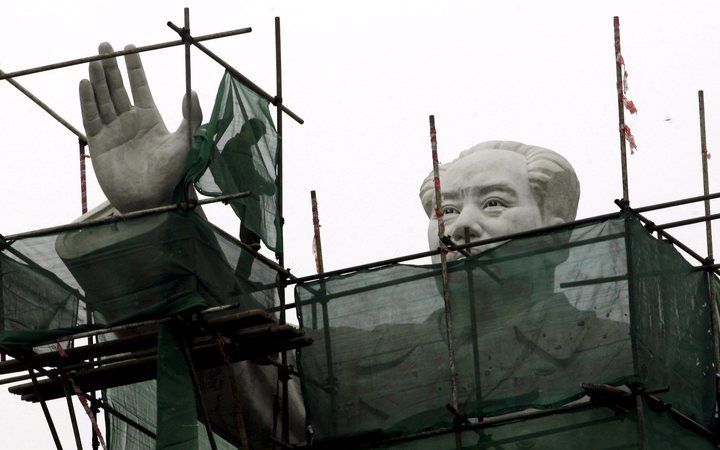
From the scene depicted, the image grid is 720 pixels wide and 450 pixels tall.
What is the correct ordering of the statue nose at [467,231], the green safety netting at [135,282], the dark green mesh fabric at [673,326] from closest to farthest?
the green safety netting at [135,282] < the dark green mesh fabric at [673,326] < the statue nose at [467,231]

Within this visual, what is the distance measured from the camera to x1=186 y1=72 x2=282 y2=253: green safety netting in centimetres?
2514

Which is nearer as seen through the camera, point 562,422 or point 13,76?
point 562,422

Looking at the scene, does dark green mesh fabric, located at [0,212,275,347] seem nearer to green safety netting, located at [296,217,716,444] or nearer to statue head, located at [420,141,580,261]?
green safety netting, located at [296,217,716,444]

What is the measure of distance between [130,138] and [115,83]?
2.02 feet

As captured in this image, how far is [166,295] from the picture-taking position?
2394 centimetres

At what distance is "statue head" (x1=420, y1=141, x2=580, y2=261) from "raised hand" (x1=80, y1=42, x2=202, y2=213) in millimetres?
3634

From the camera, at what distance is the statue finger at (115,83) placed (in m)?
25.8

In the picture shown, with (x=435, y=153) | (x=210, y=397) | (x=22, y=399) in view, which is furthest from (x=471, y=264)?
(x=22, y=399)

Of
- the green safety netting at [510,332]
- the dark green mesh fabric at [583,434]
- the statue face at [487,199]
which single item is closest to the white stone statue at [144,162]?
the green safety netting at [510,332]

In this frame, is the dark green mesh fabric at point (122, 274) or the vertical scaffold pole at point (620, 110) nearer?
the dark green mesh fabric at point (122, 274)

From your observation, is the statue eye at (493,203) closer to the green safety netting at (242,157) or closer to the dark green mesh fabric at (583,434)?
the green safety netting at (242,157)

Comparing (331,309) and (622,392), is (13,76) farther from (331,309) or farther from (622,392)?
(622,392)

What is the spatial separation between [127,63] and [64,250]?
2342 mm

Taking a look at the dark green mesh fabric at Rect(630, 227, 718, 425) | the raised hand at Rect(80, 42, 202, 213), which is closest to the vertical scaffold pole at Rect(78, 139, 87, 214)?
the raised hand at Rect(80, 42, 202, 213)
